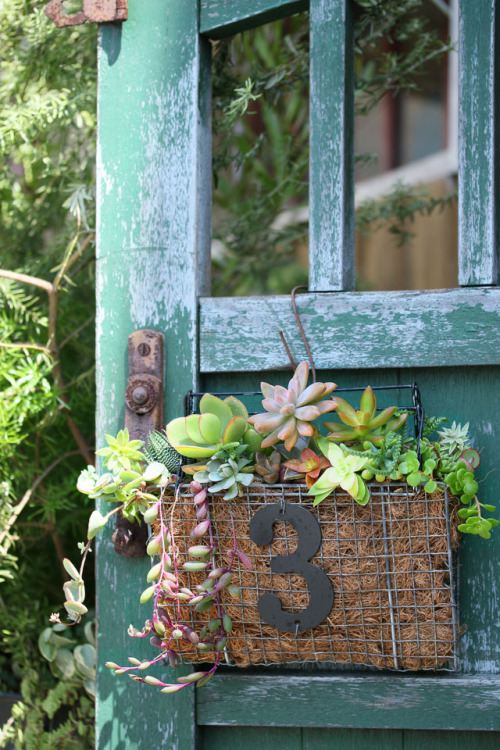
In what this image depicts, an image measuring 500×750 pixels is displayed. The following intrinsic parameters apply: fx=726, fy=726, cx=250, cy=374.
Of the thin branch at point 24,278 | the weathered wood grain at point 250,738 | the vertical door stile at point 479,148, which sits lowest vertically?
the weathered wood grain at point 250,738

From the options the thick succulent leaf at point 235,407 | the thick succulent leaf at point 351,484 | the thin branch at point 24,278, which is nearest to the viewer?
the thick succulent leaf at point 351,484

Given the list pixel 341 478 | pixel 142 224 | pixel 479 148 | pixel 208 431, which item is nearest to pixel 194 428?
pixel 208 431

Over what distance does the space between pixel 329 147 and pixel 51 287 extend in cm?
64

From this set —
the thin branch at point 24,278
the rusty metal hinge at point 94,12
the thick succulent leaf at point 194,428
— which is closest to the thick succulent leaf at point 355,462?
the thick succulent leaf at point 194,428

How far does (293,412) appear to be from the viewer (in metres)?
1.03

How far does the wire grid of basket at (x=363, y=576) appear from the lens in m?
1.05

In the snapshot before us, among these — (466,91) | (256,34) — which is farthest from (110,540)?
(256,34)

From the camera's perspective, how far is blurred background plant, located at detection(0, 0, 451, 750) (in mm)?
1510

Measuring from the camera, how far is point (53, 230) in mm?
2014

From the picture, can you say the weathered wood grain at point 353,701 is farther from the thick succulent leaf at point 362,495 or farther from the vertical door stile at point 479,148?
the vertical door stile at point 479,148

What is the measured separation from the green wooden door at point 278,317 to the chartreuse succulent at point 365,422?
0.16 metres

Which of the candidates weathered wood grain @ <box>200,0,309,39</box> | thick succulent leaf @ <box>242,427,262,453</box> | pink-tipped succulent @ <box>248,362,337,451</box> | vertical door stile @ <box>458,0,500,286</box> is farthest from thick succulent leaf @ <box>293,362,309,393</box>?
weathered wood grain @ <box>200,0,309,39</box>

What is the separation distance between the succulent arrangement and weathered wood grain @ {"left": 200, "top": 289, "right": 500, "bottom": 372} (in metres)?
0.14

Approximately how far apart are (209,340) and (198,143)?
0.36 metres
